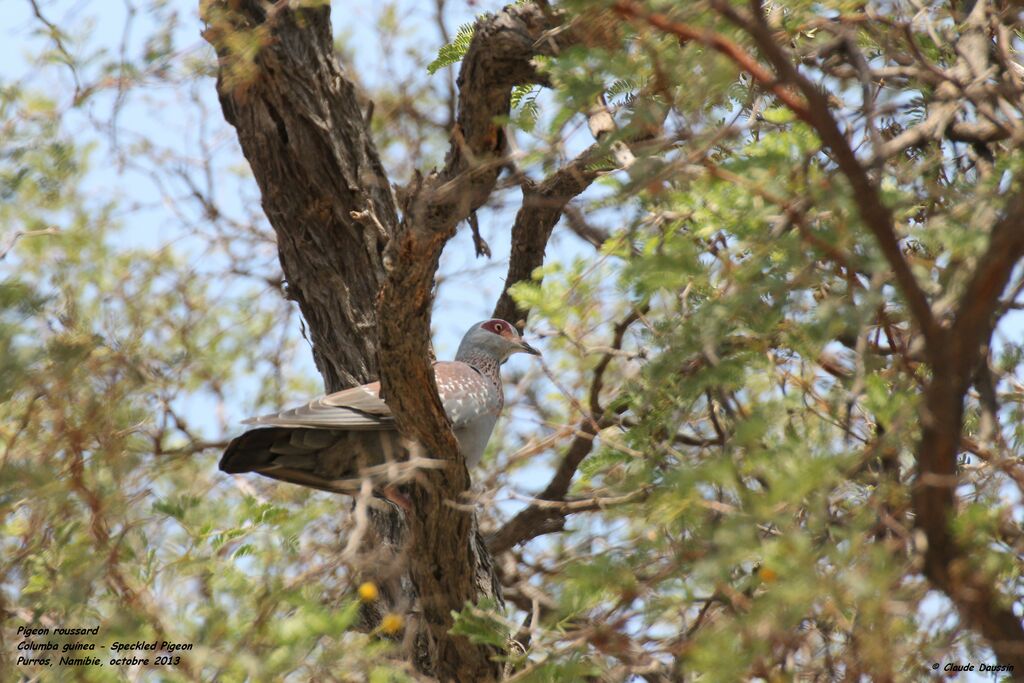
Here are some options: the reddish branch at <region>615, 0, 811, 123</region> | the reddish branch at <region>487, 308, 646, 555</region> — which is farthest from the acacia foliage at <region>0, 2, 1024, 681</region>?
the reddish branch at <region>487, 308, 646, 555</region>

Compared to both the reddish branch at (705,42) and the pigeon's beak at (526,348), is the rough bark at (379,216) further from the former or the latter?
the pigeon's beak at (526,348)

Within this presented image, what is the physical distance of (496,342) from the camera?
6480mm

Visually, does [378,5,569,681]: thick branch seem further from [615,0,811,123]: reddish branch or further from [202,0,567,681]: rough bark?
[615,0,811,123]: reddish branch

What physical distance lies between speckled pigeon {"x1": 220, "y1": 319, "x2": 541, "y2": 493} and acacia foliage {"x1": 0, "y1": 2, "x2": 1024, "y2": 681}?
443mm

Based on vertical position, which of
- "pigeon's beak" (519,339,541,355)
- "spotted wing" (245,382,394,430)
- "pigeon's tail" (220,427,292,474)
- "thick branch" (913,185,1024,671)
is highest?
"pigeon's beak" (519,339,541,355)

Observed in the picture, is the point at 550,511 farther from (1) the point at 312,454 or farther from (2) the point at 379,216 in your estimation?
(2) the point at 379,216

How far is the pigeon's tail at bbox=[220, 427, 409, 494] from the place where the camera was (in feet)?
16.7

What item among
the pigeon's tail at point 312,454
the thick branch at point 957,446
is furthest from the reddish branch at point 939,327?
the pigeon's tail at point 312,454

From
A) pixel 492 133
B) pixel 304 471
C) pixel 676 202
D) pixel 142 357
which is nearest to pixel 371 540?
pixel 304 471

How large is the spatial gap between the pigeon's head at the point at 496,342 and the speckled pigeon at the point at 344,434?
487 mm

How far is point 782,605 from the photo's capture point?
2.44 meters

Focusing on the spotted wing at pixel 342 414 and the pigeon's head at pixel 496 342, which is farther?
the pigeon's head at pixel 496 342

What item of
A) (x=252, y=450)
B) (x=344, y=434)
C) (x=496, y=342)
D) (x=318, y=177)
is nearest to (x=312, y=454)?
(x=344, y=434)

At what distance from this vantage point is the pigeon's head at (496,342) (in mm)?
6457
